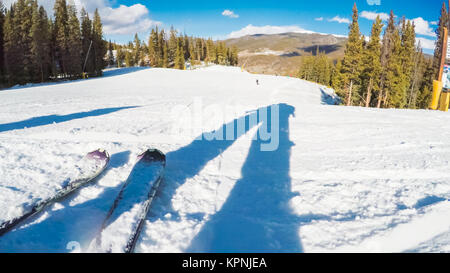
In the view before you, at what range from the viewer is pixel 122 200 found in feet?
12.1

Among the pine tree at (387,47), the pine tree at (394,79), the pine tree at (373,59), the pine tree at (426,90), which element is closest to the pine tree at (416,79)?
the pine tree at (426,90)

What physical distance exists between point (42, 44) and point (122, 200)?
43.6 m

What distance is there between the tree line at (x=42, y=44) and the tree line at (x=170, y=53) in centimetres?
3033

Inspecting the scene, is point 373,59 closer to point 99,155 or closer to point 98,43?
point 99,155

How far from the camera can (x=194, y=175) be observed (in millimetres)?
5340

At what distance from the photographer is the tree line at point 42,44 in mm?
33188

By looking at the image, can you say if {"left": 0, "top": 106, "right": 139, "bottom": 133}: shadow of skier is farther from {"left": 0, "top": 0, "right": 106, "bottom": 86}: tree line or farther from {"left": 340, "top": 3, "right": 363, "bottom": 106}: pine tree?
{"left": 0, "top": 0, "right": 106, "bottom": 86}: tree line

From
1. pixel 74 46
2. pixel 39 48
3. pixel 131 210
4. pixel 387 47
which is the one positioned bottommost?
pixel 131 210

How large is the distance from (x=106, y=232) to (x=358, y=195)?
3937 millimetres

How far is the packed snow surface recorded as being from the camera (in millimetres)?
3098

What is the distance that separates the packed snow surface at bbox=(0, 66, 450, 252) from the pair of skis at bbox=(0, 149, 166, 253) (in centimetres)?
11

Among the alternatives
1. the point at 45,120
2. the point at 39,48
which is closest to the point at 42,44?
the point at 39,48

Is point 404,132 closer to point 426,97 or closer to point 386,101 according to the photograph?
point 386,101
